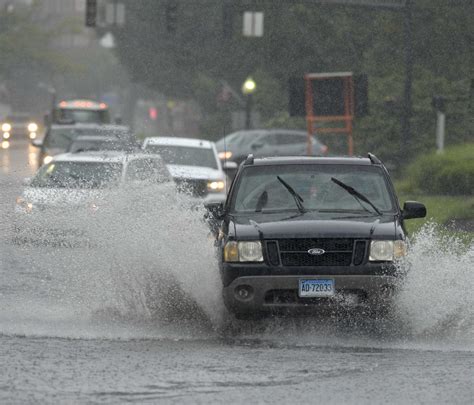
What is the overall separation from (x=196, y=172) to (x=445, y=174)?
331 inches

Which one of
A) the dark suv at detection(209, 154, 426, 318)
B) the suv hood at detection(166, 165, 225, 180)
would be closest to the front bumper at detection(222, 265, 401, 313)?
the dark suv at detection(209, 154, 426, 318)

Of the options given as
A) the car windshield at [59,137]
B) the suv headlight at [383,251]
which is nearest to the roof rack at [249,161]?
the suv headlight at [383,251]

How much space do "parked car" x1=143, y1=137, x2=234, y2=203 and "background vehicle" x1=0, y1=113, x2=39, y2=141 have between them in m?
37.9

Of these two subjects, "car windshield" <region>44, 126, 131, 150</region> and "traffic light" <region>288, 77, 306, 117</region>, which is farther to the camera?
"traffic light" <region>288, 77, 306, 117</region>

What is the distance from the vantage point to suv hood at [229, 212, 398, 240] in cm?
1205

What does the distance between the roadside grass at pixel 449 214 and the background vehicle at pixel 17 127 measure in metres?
38.2

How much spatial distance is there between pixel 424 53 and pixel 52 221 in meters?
40.6

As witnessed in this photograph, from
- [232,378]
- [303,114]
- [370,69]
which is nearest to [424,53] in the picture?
[370,69]

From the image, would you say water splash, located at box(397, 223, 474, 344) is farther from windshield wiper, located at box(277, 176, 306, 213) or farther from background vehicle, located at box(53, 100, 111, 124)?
background vehicle, located at box(53, 100, 111, 124)

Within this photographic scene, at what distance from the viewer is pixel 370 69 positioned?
55188 millimetres

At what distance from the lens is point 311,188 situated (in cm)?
1321

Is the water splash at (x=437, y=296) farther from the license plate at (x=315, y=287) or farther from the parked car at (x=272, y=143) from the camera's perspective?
the parked car at (x=272, y=143)

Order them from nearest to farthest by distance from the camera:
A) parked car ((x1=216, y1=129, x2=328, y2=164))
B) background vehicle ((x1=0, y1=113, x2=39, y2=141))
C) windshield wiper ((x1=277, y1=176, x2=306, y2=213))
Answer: windshield wiper ((x1=277, y1=176, x2=306, y2=213))
parked car ((x1=216, y1=129, x2=328, y2=164))
background vehicle ((x1=0, y1=113, x2=39, y2=141))

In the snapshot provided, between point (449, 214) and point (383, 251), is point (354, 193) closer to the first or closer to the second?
point (383, 251)
